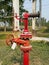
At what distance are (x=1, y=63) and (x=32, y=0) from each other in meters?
11.1

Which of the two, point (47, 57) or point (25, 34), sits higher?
point (25, 34)

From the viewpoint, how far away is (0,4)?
74.3 feet

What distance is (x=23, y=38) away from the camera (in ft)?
8.55

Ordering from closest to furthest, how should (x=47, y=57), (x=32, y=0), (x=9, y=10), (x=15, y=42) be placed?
1. (x=15, y=42)
2. (x=47, y=57)
3. (x=32, y=0)
4. (x=9, y=10)

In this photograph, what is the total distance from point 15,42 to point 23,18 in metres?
0.32

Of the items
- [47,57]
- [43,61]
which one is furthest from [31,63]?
[47,57]

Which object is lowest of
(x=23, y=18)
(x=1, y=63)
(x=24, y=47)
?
(x=1, y=63)

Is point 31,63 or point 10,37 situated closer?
point 10,37

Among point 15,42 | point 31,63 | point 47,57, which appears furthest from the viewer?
point 47,57

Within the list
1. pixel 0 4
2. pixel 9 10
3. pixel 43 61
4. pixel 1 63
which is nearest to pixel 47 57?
pixel 43 61

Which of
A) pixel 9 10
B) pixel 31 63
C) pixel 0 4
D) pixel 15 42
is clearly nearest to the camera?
pixel 15 42

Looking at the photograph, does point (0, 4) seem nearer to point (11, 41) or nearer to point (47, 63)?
point (47, 63)

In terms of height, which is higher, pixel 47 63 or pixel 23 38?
pixel 23 38

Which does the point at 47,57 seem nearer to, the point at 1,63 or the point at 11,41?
the point at 1,63
